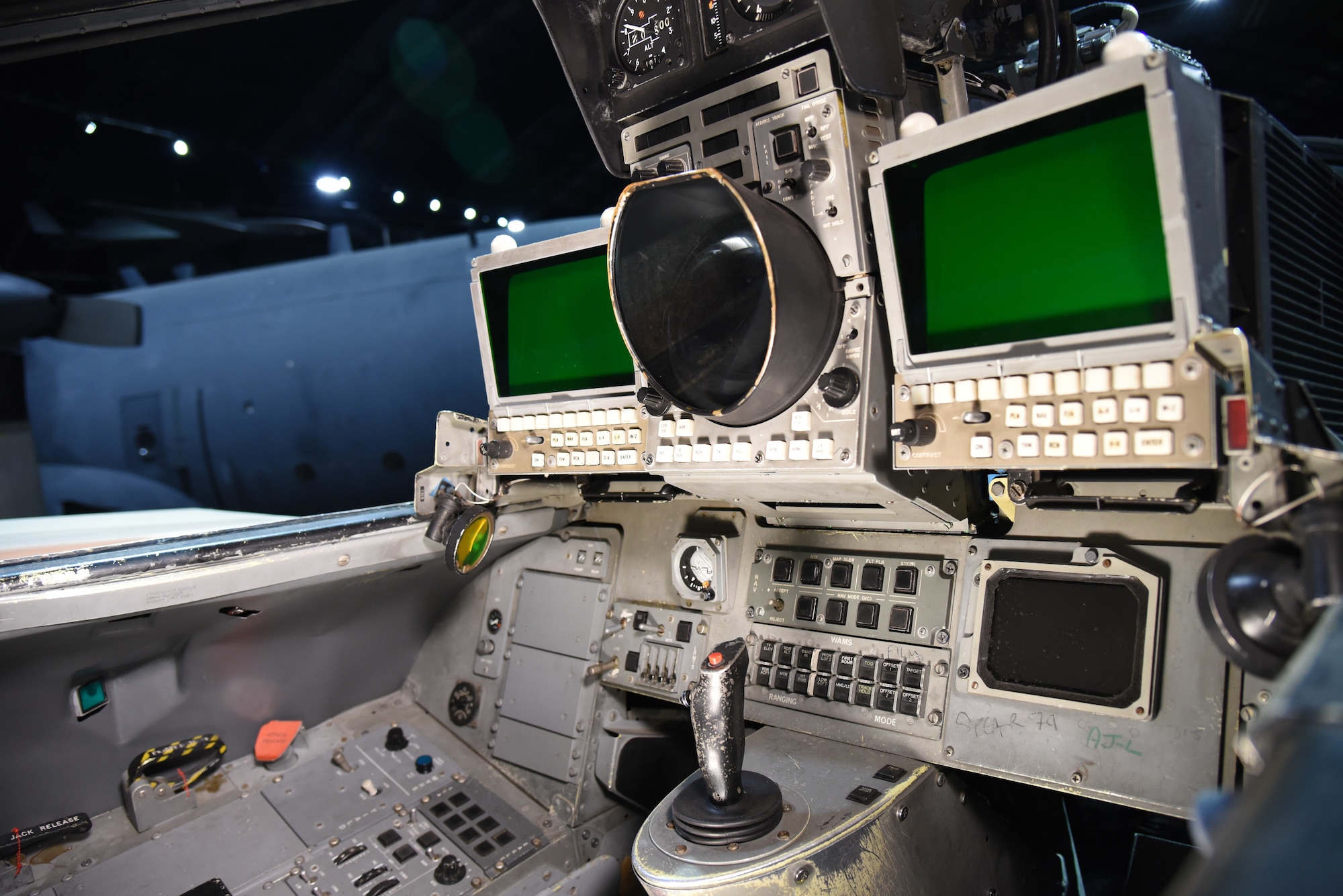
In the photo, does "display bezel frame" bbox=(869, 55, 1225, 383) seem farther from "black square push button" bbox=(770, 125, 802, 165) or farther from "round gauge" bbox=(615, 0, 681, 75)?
"round gauge" bbox=(615, 0, 681, 75)

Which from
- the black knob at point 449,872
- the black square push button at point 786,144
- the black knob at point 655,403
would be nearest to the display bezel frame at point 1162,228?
the black square push button at point 786,144

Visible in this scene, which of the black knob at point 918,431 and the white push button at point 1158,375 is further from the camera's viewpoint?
the black knob at point 918,431

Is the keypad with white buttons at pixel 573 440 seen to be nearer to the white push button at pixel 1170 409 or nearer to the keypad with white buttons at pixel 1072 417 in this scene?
the keypad with white buttons at pixel 1072 417

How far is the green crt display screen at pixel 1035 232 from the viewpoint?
1.10 m

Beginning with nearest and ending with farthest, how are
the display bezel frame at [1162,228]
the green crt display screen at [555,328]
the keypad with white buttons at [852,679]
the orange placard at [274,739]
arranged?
1. the display bezel frame at [1162,228]
2. the keypad with white buttons at [852,679]
3. the green crt display screen at [555,328]
4. the orange placard at [274,739]

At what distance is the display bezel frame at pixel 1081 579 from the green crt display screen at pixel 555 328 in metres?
0.89

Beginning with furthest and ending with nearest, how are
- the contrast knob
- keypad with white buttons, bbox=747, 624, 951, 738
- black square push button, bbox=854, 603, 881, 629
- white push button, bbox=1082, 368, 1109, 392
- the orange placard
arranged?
the contrast knob → the orange placard → black square push button, bbox=854, 603, 881, 629 → keypad with white buttons, bbox=747, 624, 951, 738 → white push button, bbox=1082, 368, 1109, 392

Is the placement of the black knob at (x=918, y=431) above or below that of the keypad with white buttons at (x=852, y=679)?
above

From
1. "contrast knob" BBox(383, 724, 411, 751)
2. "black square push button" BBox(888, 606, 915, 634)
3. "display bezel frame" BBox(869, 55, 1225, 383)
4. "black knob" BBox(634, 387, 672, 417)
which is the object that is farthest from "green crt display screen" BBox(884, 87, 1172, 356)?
"contrast knob" BBox(383, 724, 411, 751)

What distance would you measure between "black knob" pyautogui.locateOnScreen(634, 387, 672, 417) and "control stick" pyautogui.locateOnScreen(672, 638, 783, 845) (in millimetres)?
524

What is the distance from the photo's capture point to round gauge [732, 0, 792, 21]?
146cm

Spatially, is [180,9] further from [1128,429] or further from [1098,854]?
[1098,854]

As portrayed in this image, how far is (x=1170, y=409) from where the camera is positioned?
1.08m

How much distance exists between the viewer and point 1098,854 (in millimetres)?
2113
